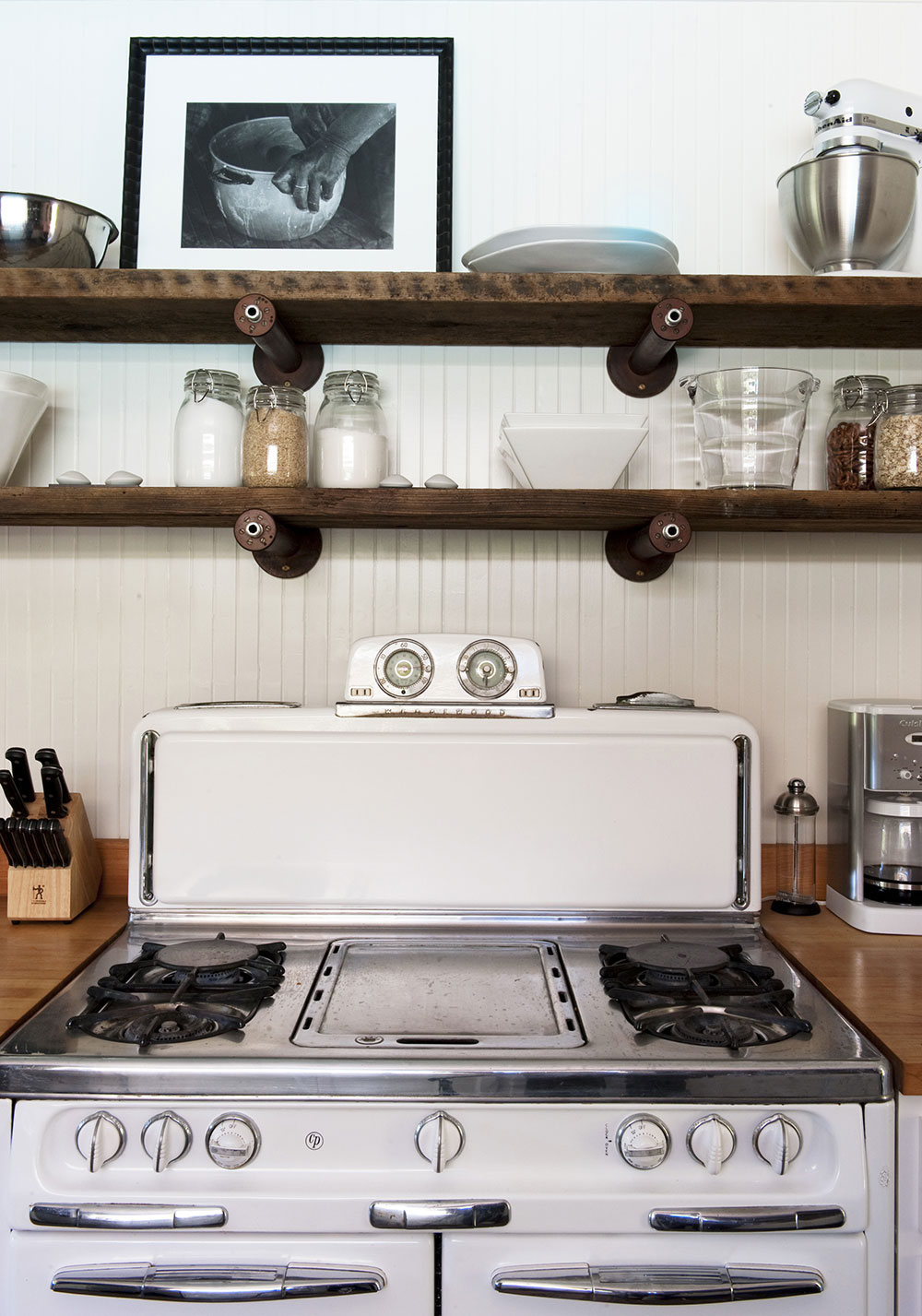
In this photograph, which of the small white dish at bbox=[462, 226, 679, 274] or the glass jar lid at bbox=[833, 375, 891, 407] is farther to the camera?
the glass jar lid at bbox=[833, 375, 891, 407]

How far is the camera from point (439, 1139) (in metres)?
1.10

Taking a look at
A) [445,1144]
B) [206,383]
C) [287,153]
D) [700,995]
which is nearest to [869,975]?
[700,995]

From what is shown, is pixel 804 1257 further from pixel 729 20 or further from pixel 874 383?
pixel 729 20

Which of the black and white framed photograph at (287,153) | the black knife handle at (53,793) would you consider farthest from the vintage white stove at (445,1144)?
the black and white framed photograph at (287,153)

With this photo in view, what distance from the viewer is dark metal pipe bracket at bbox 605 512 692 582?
1.50 meters

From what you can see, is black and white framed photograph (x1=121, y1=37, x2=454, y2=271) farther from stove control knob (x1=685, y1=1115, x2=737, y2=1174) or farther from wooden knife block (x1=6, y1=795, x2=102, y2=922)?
stove control knob (x1=685, y1=1115, x2=737, y2=1174)

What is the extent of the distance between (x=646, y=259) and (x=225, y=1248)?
1.51m

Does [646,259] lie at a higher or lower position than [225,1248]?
higher

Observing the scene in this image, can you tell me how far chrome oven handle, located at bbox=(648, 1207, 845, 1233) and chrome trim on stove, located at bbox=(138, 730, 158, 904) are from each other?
93 centimetres

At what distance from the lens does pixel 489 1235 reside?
1102 mm

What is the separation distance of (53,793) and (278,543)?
56 centimetres

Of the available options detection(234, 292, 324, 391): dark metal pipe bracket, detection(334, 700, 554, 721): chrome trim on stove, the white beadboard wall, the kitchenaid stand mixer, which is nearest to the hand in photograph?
the white beadboard wall

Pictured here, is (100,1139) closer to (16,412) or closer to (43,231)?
(16,412)

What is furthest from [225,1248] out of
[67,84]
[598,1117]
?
[67,84]
